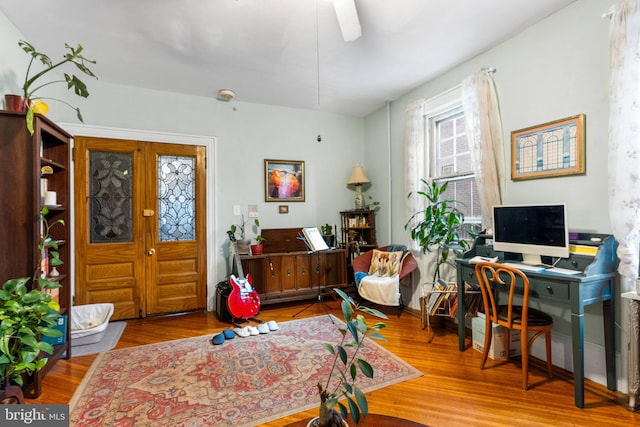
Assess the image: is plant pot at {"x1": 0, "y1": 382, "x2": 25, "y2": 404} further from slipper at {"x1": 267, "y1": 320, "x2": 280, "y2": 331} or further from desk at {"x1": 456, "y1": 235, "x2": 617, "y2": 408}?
desk at {"x1": 456, "y1": 235, "x2": 617, "y2": 408}

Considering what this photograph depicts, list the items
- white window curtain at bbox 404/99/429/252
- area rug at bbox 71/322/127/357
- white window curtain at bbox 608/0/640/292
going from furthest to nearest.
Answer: white window curtain at bbox 404/99/429/252
area rug at bbox 71/322/127/357
white window curtain at bbox 608/0/640/292

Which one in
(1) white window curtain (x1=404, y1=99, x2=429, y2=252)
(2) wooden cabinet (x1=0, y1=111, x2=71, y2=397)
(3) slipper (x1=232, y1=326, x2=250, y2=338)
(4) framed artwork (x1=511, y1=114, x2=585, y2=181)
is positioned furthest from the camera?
(1) white window curtain (x1=404, y1=99, x2=429, y2=252)

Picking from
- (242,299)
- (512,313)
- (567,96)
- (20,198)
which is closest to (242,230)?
(242,299)

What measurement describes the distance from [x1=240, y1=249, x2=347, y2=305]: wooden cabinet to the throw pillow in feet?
1.84

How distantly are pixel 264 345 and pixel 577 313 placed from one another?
7.92 feet

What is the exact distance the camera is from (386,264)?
3.69 metres

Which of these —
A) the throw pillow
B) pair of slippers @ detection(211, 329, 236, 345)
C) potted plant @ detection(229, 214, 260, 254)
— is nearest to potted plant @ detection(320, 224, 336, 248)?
the throw pillow

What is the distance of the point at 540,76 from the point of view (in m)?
2.48

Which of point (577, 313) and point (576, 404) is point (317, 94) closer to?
point (577, 313)

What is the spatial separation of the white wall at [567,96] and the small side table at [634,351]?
0.22 metres

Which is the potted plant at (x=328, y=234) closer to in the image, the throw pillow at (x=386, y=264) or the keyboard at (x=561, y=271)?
the throw pillow at (x=386, y=264)

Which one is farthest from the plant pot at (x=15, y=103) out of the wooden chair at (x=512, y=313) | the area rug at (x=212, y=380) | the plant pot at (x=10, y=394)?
the wooden chair at (x=512, y=313)

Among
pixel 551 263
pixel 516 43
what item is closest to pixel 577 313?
pixel 551 263

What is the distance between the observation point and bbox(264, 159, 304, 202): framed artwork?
4.29 meters
